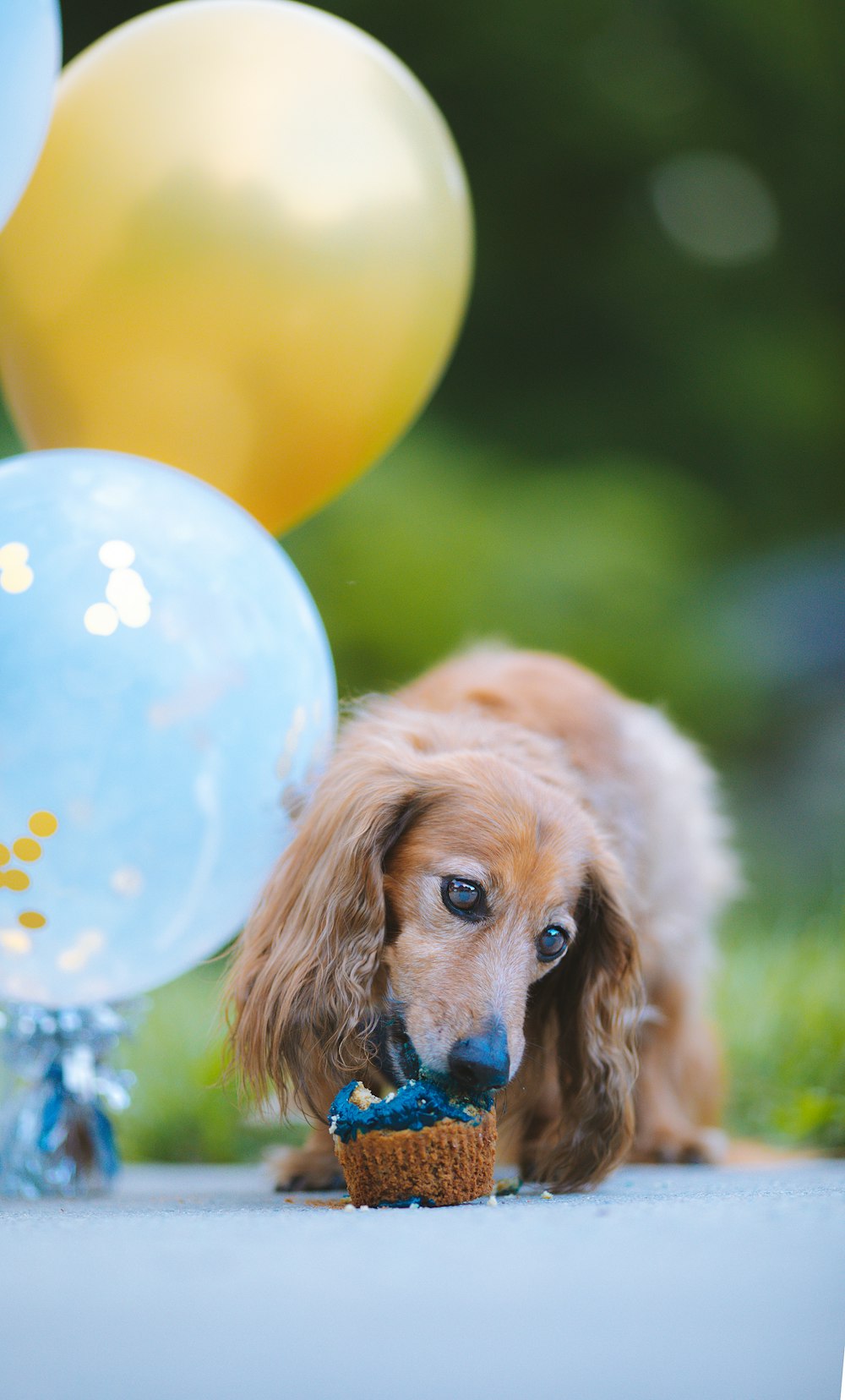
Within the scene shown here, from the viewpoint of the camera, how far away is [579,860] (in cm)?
195

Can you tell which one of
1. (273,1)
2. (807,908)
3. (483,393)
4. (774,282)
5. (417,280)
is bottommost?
(807,908)

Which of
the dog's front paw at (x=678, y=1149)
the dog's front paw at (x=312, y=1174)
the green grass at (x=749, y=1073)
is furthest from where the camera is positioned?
the green grass at (x=749, y=1073)

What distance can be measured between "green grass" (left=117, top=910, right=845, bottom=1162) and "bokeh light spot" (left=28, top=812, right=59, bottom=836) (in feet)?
4.04

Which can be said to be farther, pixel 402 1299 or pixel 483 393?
pixel 483 393

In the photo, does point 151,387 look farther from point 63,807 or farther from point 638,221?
point 638,221

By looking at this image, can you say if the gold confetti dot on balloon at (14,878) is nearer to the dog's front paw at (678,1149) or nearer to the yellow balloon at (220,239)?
the yellow balloon at (220,239)

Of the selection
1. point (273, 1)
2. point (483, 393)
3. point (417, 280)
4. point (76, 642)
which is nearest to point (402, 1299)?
point (76, 642)

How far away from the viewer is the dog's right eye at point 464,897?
1.82 meters

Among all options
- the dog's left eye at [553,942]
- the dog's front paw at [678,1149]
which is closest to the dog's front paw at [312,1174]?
the dog's left eye at [553,942]

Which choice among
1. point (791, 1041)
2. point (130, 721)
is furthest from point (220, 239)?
point (791, 1041)

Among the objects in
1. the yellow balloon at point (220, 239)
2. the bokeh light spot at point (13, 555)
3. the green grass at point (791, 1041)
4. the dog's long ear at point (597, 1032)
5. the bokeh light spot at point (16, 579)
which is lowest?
the green grass at point (791, 1041)

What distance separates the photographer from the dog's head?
179cm

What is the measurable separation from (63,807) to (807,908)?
3241 mm

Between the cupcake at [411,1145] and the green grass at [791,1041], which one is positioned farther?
the green grass at [791,1041]
